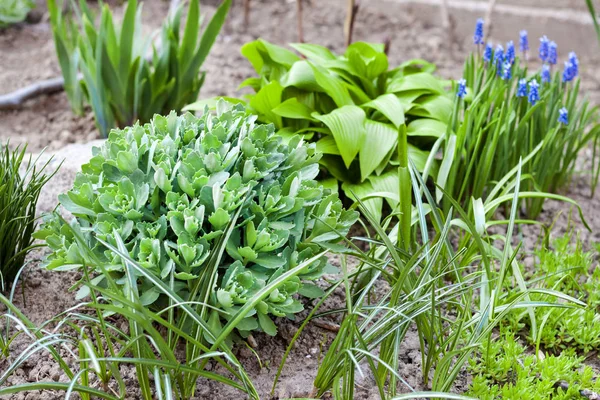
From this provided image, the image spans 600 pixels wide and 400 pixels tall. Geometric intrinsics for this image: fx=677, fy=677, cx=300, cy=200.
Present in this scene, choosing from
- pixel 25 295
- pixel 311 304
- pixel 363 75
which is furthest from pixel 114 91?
pixel 311 304

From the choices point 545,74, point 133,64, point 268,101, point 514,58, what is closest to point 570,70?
point 545,74

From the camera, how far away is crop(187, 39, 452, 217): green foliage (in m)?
2.62

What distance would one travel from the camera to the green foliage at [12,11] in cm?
476

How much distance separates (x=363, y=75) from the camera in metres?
3.09


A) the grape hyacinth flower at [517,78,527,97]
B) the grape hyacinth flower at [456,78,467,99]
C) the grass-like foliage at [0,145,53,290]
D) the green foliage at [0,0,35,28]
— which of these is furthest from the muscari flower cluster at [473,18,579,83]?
the green foliage at [0,0,35,28]

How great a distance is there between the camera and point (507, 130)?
102 inches

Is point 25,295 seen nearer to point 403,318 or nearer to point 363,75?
point 403,318

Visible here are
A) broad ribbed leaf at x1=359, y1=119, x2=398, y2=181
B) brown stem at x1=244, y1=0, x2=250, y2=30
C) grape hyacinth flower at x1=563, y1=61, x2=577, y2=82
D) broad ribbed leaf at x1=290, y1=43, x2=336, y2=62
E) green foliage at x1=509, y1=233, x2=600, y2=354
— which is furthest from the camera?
brown stem at x1=244, y1=0, x2=250, y2=30

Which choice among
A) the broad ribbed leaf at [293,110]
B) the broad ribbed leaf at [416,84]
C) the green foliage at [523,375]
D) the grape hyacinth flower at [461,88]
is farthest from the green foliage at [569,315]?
the broad ribbed leaf at [293,110]

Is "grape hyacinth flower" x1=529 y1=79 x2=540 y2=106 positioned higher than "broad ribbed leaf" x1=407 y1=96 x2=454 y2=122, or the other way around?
"grape hyacinth flower" x1=529 y1=79 x2=540 y2=106

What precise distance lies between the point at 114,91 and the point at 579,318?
2.31m

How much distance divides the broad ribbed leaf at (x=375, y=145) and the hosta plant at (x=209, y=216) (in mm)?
646

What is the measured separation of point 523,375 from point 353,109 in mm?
1264

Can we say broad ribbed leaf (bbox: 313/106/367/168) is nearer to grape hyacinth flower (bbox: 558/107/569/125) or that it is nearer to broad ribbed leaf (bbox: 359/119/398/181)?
broad ribbed leaf (bbox: 359/119/398/181)
